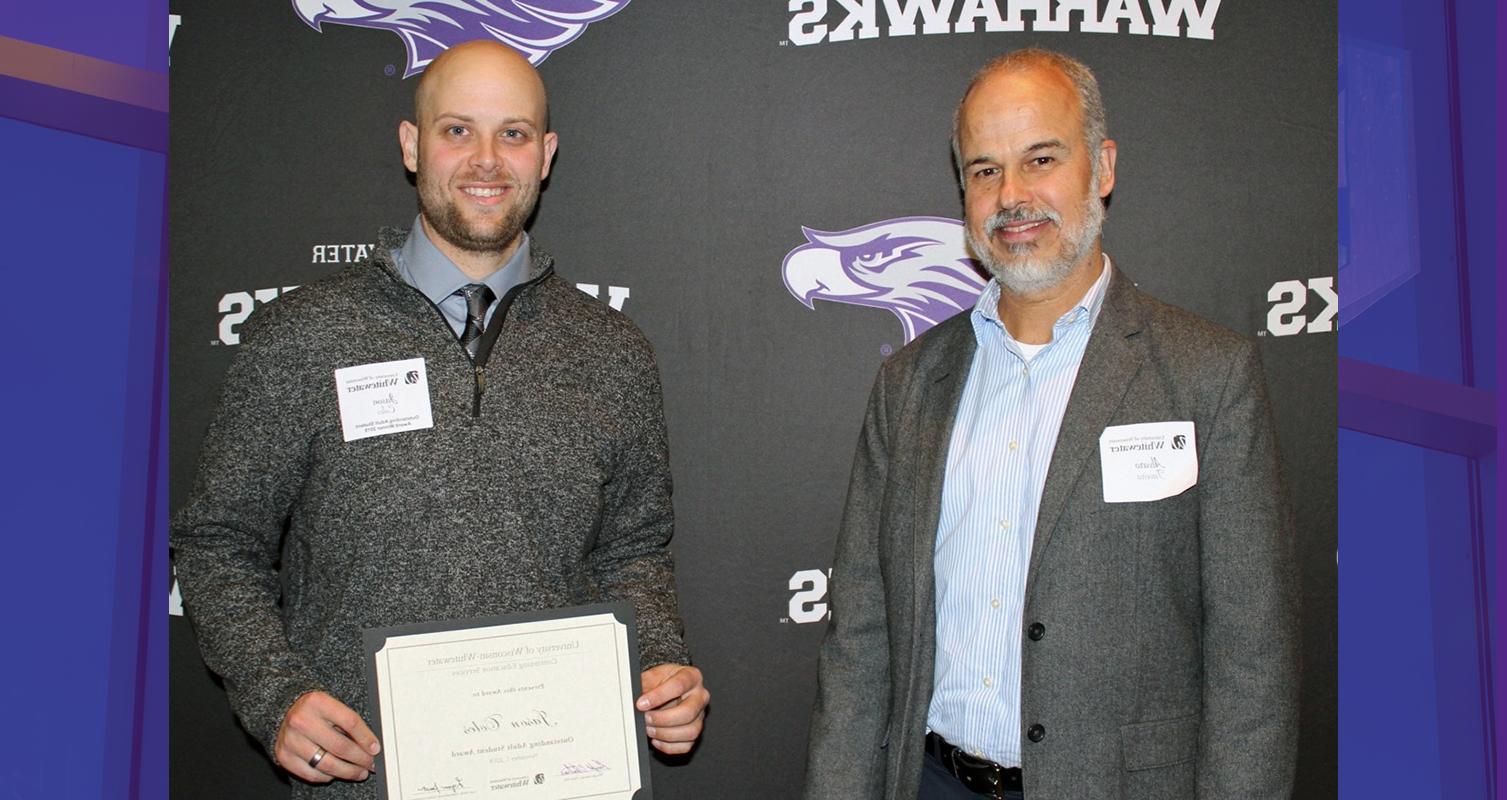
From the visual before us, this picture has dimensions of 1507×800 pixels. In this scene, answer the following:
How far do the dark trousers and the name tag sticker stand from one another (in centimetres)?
54

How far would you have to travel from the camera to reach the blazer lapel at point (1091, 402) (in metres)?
1.78

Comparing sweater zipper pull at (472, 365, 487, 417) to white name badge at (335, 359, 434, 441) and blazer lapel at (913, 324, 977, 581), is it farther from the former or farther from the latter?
blazer lapel at (913, 324, 977, 581)

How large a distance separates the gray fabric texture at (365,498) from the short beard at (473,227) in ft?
0.38

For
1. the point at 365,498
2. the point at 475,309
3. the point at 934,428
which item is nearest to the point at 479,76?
the point at 475,309

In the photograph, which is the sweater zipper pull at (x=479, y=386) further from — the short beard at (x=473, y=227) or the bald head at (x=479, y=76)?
the bald head at (x=479, y=76)

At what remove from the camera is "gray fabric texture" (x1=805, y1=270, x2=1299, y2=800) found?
1717mm

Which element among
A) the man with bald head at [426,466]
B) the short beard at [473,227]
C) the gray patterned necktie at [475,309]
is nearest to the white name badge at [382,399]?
the man with bald head at [426,466]

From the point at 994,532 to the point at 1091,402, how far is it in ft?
0.88

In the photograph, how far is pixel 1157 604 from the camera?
5.83 ft
